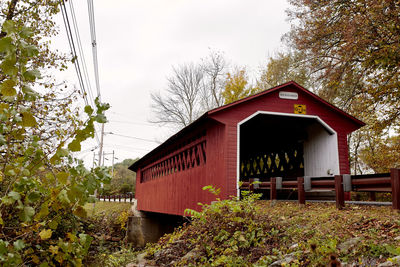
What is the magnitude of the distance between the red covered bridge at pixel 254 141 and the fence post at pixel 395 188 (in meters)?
4.25

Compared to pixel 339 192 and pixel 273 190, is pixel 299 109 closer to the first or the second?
pixel 273 190

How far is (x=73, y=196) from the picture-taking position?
5.38ft

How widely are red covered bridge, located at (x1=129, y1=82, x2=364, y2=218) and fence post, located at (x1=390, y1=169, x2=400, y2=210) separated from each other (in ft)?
13.9

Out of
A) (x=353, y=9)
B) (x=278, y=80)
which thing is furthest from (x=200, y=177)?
(x=278, y=80)

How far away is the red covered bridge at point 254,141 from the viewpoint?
915 cm

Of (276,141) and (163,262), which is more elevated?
(276,141)

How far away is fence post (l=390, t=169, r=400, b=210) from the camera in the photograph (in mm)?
5059

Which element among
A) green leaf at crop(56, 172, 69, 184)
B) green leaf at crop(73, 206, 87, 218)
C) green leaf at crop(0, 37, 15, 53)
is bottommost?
green leaf at crop(73, 206, 87, 218)

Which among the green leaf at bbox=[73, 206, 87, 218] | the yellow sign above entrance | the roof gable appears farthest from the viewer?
the yellow sign above entrance

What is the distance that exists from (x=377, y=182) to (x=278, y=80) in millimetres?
18732

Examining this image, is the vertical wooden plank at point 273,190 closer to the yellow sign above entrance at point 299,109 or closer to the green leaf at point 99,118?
the yellow sign above entrance at point 299,109

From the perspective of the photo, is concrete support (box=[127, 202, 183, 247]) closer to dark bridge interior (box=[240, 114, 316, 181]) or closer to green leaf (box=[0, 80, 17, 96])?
dark bridge interior (box=[240, 114, 316, 181])

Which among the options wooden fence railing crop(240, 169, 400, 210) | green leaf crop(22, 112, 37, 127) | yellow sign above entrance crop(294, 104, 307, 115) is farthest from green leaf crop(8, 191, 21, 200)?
yellow sign above entrance crop(294, 104, 307, 115)

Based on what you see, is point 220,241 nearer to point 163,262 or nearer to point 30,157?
point 163,262
